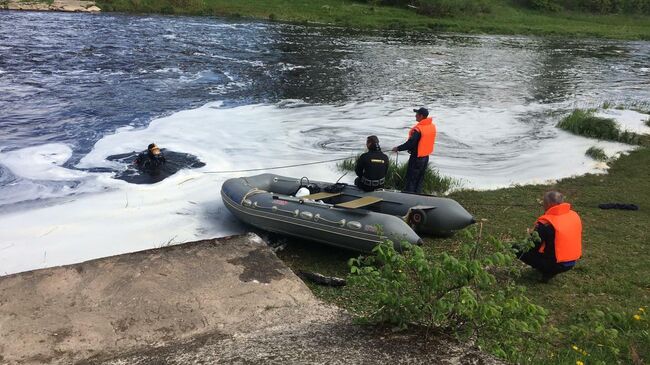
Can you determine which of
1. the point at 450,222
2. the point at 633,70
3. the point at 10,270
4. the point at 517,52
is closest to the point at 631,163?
the point at 450,222

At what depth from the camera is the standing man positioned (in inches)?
318

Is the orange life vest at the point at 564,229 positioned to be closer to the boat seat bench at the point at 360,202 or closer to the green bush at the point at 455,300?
the green bush at the point at 455,300

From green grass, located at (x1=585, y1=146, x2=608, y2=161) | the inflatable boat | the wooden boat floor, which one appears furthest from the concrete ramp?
green grass, located at (x1=585, y1=146, x2=608, y2=161)

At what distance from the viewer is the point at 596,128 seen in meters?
13.5

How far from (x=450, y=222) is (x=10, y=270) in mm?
5817

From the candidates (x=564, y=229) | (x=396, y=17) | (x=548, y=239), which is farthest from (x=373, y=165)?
(x=396, y=17)

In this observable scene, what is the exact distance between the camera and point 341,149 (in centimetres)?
1299

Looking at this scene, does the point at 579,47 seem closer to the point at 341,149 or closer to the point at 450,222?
the point at 341,149

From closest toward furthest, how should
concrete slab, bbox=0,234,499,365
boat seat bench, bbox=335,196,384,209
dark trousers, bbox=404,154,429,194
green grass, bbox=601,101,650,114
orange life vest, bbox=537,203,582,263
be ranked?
concrete slab, bbox=0,234,499,365 → orange life vest, bbox=537,203,582,263 → boat seat bench, bbox=335,196,384,209 → dark trousers, bbox=404,154,429,194 → green grass, bbox=601,101,650,114

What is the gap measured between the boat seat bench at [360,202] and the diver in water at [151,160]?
4.45 m

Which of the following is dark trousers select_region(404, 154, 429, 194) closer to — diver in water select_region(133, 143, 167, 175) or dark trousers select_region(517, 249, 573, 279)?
dark trousers select_region(517, 249, 573, 279)

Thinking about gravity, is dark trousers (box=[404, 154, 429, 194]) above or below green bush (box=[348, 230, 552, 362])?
below

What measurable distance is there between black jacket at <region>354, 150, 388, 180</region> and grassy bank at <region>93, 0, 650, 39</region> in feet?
94.3

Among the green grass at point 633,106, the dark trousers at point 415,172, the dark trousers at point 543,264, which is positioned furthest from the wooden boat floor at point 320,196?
the green grass at point 633,106
